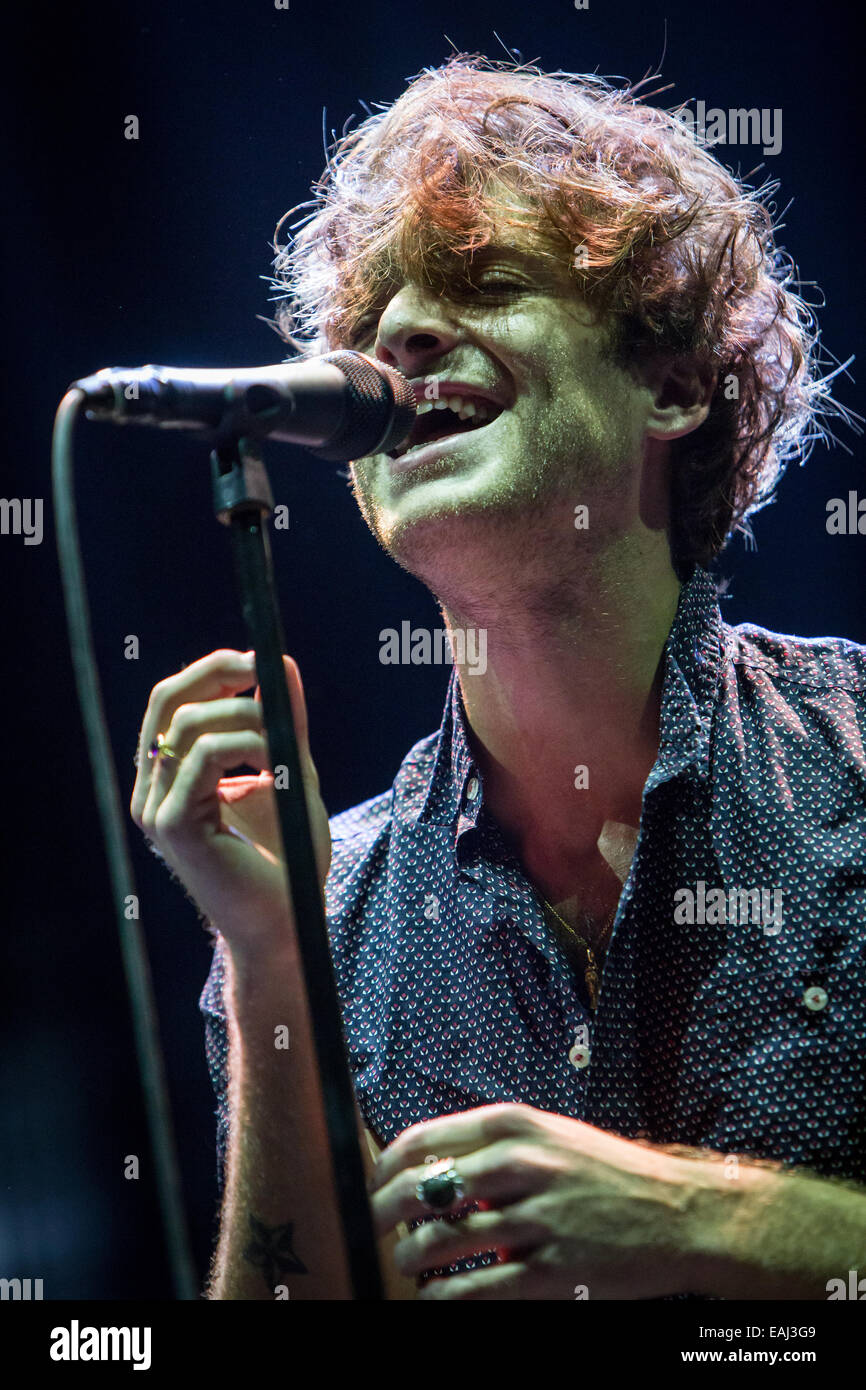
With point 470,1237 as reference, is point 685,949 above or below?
above

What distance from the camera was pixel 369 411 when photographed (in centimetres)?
124

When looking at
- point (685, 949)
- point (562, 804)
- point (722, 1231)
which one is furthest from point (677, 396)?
point (722, 1231)

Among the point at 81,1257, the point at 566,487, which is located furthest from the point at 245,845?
the point at 81,1257

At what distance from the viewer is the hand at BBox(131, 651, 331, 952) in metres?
1.39

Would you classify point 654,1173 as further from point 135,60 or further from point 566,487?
point 135,60

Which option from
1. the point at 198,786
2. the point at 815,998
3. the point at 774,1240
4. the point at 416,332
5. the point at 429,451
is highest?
the point at 416,332

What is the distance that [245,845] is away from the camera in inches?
61.3

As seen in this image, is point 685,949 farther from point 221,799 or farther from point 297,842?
point 297,842

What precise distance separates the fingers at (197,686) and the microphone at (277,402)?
30 cm

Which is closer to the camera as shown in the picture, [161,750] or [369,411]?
[369,411]

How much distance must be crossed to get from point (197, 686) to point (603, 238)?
119 cm

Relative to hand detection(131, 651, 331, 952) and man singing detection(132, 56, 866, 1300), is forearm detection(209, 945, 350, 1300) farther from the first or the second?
hand detection(131, 651, 331, 952)

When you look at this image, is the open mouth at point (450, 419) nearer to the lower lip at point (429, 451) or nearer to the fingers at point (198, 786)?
the lower lip at point (429, 451)

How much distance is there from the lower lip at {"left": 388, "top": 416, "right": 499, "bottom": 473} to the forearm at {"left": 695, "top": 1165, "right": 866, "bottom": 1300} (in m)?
1.14
